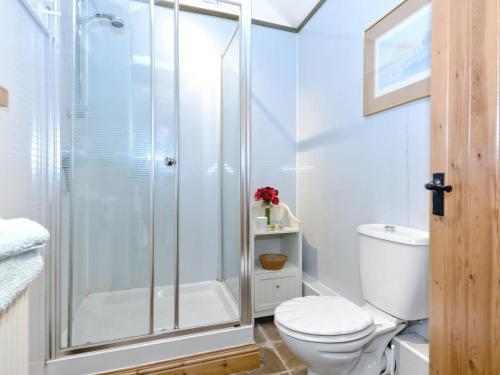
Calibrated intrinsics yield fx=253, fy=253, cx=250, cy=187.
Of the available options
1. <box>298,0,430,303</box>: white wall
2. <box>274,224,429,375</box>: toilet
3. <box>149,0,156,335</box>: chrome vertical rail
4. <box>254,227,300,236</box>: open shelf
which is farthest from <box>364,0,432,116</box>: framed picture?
<box>149,0,156,335</box>: chrome vertical rail

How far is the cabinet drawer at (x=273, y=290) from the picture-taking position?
1828 millimetres

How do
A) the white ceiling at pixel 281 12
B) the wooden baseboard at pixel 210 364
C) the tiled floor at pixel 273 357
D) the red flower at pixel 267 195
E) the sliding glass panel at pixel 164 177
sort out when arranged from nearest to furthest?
the wooden baseboard at pixel 210 364 < the tiled floor at pixel 273 357 < the sliding glass panel at pixel 164 177 < the red flower at pixel 267 195 < the white ceiling at pixel 281 12

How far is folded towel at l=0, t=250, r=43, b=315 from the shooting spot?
0.55 meters

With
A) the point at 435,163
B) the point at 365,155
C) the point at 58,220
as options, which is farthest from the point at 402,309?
the point at 58,220

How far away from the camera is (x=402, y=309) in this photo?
1087 millimetres

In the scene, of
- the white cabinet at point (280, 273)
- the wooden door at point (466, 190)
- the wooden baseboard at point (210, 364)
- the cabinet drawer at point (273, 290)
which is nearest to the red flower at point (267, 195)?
the white cabinet at point (280, 273)

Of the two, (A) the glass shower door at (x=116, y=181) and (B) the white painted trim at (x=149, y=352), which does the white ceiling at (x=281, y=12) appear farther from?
(B) the white painted trim at (x=149, y=352)

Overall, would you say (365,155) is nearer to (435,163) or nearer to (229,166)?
(435,163)

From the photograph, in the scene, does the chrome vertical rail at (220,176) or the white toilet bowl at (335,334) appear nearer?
the white toilet bowl at (335,334)

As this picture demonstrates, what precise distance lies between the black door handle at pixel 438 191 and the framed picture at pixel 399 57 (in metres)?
0.47

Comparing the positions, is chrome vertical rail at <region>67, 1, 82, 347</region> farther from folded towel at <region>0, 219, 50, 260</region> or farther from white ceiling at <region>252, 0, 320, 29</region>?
Answer: white ceiling at <region>252, 0, 320, 29</region>

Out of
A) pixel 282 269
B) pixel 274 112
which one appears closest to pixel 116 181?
pixel 282 269

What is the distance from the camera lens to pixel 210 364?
1.34m

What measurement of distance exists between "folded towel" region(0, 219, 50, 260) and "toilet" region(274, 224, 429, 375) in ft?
3.00
